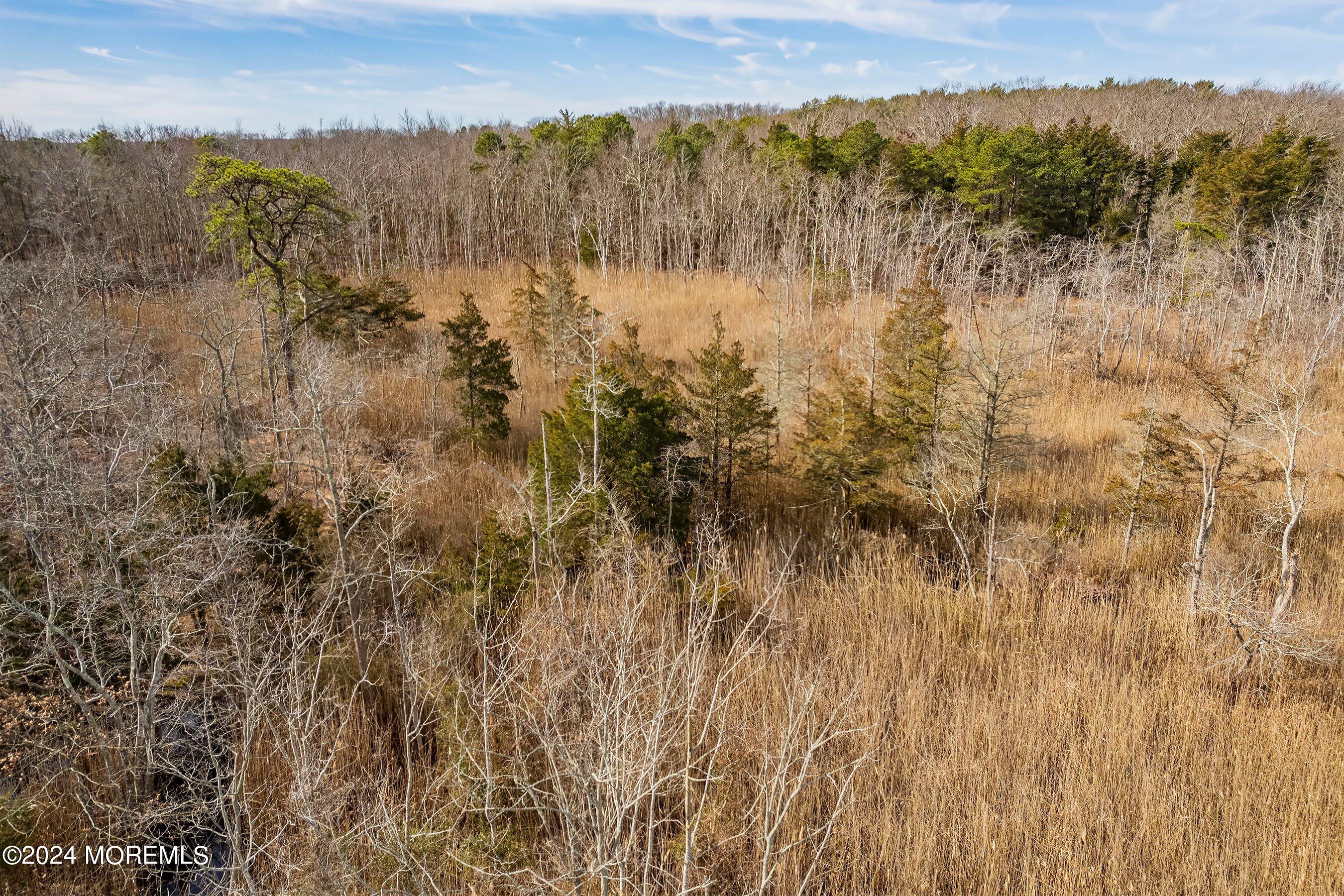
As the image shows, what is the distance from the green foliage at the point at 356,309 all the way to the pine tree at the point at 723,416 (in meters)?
10.4

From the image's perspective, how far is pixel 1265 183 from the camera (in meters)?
27.1

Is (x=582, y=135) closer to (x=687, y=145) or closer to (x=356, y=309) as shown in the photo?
(x=687, y=145)

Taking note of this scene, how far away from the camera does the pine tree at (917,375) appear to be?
456 inches

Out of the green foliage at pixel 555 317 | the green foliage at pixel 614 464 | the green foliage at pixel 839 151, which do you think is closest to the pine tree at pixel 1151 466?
the green foliage at pixel 614 464

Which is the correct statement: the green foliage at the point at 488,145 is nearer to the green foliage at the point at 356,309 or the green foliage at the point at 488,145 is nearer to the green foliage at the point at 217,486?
the green foliage at the point at 356,309

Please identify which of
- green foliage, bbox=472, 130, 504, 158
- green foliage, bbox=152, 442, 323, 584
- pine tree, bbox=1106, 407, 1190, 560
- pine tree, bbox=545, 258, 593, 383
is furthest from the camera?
green foliage, bbox=472, 130, 504, 158

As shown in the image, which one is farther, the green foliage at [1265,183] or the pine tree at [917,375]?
the green foliage at [1265,183]

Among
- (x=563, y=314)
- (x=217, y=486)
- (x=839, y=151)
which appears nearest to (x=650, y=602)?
(x=217, y=486)

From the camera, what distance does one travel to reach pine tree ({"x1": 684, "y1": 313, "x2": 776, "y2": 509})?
11078mm

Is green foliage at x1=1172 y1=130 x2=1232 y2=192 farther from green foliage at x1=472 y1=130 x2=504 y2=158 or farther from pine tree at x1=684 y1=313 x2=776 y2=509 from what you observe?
green foliage at x1=472 y1=130 x2=504 y2=158

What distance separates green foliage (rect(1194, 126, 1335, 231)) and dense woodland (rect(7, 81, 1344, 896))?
21.5 ft

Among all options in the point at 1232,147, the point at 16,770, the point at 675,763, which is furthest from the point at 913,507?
the point at 1232,147

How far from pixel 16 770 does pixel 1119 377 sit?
26.6 m

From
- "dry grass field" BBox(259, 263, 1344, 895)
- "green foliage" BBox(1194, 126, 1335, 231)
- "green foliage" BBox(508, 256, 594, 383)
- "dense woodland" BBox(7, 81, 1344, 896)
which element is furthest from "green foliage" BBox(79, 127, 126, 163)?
"green foliage" BBox(1194, 126, 1335, 231)
